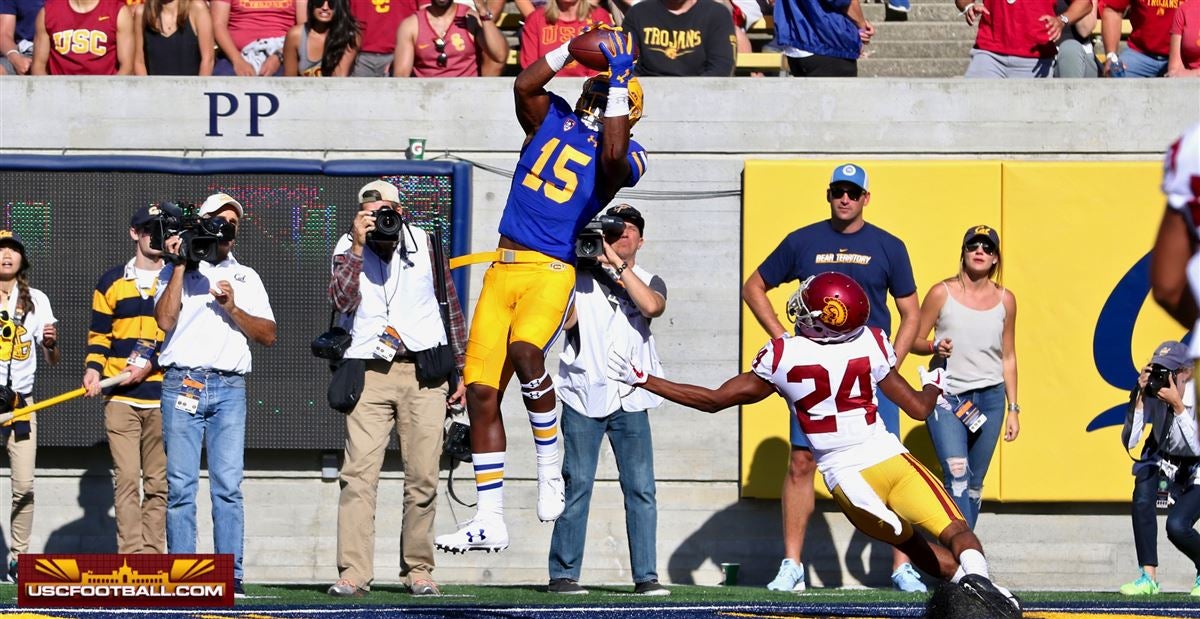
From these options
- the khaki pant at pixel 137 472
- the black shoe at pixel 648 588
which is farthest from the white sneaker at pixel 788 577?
the khaki pant at pixel 137 472

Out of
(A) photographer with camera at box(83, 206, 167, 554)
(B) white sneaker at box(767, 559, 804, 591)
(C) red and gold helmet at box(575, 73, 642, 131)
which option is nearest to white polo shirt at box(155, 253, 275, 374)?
(A) photographer with camera at box(83, 206, 167, 554)

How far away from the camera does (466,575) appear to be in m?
10.9

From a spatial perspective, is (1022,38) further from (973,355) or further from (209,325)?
(209,325)

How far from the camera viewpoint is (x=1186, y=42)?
11258 mm

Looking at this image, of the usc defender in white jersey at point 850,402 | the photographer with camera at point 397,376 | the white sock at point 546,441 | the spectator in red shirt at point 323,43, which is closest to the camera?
the usc defender in white jersey at point 850,402

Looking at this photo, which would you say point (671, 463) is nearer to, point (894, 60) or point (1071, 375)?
point (1071, 375)

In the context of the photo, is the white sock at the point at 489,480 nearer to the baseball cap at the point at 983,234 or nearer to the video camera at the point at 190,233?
the video camera at the point at 190,233

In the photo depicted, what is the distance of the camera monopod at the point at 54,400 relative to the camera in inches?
380

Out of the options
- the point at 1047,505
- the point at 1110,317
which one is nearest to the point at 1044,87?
the point at 1110,317

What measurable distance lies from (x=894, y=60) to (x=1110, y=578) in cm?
419

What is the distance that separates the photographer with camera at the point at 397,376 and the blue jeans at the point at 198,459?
0.57 m

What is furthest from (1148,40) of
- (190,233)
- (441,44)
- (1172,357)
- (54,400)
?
(54,400)

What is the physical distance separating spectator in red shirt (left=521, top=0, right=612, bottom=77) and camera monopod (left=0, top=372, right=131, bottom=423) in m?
3.33

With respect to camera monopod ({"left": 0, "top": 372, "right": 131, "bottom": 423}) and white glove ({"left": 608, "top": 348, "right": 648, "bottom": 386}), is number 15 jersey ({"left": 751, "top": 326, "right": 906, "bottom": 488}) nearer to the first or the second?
white glove ({"left": 608, "top": 348, "right": 648, "bottom": 386})
